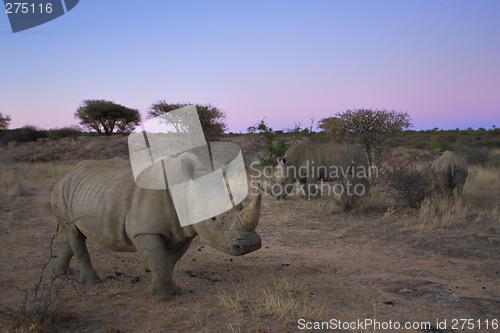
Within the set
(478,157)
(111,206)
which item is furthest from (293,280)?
(478,157)

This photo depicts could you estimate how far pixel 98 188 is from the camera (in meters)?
4.86

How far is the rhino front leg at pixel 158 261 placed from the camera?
4.32 metres

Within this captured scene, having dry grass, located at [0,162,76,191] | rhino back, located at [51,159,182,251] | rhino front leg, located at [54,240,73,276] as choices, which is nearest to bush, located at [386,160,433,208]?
rhino back, located at [51,159,182,251]

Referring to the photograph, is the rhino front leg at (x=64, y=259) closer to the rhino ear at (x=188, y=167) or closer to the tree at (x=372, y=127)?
the rhino ear at (x=188, y=167)

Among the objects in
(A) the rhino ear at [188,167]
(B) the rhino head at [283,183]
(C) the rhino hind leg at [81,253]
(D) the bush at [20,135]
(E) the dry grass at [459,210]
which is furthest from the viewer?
(D) the bush at [20,135]

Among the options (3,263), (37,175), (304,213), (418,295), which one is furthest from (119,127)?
(418,295)

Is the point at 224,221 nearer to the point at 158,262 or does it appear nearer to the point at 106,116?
the point at 158,262

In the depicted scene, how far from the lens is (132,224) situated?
441cm

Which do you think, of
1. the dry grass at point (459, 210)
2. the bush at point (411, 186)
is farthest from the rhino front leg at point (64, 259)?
the bush at point (411, 186)

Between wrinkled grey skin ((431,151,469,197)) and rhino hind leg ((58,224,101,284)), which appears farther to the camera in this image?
wrinkled grey skin ((431,151,469,197))

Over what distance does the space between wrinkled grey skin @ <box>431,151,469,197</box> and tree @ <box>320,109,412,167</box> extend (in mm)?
4114

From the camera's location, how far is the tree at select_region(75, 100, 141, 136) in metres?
43.3

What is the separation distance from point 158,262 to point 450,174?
9081 mm

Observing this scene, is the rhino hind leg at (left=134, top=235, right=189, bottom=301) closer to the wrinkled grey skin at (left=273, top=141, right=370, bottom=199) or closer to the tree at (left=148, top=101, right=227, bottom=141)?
the wrinkled grey skin at (left=273, top=141, right=370, bottom=199)
